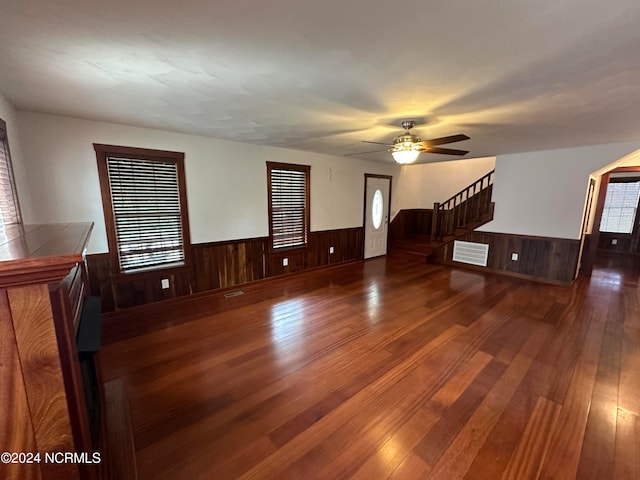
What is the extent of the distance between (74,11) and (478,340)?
3882 mm

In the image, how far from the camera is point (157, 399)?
6.66ft

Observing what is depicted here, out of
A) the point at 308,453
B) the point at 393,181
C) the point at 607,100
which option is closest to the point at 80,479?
the point at 308,453

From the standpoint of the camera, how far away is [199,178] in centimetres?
389

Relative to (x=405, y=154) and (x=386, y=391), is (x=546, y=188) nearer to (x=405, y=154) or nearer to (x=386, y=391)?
(x=405, y=154)

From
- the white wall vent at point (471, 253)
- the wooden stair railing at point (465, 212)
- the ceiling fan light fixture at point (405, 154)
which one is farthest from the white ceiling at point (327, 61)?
the white wall vent at point (471, 253)

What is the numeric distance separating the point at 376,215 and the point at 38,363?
626 cm

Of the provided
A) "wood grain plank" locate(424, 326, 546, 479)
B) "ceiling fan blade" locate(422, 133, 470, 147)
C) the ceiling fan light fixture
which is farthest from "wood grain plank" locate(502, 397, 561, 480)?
the ceiling fan light fixture

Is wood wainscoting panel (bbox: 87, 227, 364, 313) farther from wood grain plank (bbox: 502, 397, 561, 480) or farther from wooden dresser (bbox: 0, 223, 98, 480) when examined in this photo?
wood grain plank (bbox: 502, 397, 561, 480)

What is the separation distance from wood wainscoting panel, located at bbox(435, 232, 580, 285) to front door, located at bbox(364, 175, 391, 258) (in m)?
1.97

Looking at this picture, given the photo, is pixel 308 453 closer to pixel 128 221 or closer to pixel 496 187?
pixel 128 221

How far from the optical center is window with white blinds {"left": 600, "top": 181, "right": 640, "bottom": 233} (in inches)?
252

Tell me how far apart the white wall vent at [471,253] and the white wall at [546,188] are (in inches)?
16.5

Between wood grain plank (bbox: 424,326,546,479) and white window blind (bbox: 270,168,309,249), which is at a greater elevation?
white window blind (bbox: 270,168,309,249)

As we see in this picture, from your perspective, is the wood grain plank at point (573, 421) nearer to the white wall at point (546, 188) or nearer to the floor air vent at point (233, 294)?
the white wall at point (546, 188)
